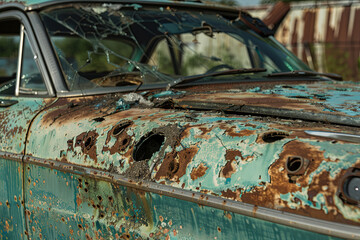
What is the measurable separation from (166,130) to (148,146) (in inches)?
3.7

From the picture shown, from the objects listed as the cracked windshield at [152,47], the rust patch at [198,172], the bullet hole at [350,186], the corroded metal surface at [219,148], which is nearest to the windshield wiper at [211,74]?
the cracked windshield at [152,47]

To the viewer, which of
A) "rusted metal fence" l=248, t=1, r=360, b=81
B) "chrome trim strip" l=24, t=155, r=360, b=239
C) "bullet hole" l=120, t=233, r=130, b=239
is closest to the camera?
"chrome trim strip" l=24, t=155, r=360, b=239

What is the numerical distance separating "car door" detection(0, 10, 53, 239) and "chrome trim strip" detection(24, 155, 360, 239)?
16.5 inches

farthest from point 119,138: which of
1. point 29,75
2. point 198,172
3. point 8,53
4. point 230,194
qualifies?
point 8,53

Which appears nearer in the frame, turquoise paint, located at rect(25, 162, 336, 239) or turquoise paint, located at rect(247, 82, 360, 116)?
turquoise paint, located at rect(25, 162, 336, 239)

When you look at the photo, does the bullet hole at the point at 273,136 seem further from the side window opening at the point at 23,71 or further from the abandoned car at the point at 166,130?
the side window opening at the point at 23,71

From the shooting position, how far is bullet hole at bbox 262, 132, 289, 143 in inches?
67.0

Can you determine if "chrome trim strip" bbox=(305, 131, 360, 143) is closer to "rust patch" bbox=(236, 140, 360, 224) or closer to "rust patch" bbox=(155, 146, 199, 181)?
"rust patch" bbox=(236, 140, 360, 224)

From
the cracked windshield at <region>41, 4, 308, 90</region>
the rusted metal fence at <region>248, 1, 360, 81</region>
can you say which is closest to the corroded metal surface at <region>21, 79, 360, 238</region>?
the cracked windshield at <region>41, 4, 308, 90</region>

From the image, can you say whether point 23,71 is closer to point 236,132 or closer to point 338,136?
point 236,132

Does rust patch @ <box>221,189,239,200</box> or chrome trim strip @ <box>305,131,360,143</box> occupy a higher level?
chrome trim strip @ <box>305,131,360,143</box>

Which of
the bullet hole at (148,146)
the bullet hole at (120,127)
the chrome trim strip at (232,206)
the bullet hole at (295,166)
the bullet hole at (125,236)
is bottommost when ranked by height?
the bullet hole at (125,236)

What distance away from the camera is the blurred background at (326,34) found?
47.4ft

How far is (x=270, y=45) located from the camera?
12.0 ft
